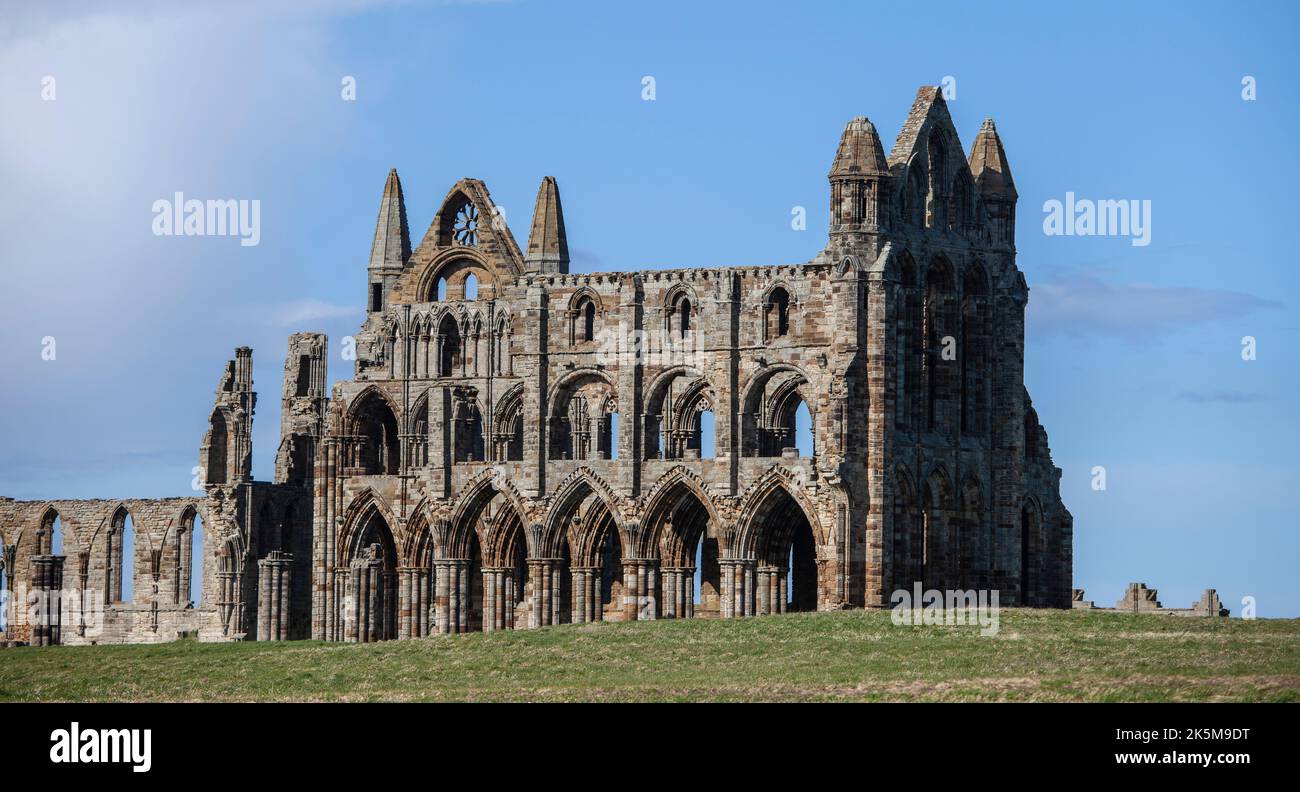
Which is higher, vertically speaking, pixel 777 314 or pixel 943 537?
pixel 777 314

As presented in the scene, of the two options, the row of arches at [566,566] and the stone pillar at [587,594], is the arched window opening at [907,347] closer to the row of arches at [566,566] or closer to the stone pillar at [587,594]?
the row of arches at [566,566]

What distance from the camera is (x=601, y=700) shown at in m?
65.1

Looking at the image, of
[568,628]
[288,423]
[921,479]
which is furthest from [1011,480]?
[288,423]

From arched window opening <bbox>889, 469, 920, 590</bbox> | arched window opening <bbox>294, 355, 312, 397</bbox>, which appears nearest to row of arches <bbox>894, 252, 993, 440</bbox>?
arched window opening <bbox>889, 469, 920, 590</bbox>

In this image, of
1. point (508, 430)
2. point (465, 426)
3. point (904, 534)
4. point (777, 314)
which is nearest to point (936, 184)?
point (777, 314)

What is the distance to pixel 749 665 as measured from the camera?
71500 mm

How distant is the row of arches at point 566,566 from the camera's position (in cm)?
8925

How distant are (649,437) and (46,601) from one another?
81.3 feet

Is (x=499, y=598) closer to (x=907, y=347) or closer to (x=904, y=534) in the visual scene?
(x=904, y=534)

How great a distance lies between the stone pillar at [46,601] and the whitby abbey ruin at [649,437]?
0.13 metres

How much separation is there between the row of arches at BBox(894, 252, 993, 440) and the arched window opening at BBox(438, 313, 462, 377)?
1604cm
